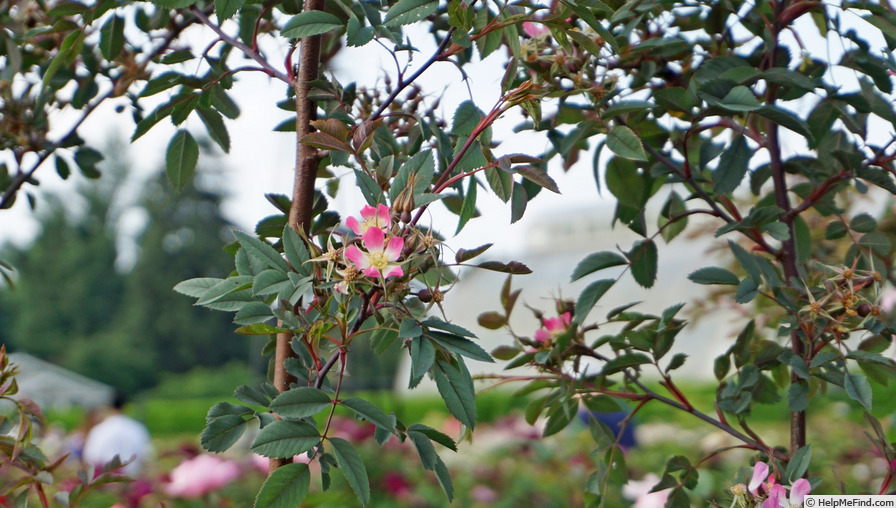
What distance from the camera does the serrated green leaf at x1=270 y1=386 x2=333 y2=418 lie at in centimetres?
53

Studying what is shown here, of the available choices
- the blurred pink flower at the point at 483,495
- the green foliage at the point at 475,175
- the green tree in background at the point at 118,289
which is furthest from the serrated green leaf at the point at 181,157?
the green tree in background at the point at 118,289

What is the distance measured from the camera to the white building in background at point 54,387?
1386cm

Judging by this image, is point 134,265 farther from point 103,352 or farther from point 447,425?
point 447,425

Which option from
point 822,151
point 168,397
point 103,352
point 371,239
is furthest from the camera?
point 103,352

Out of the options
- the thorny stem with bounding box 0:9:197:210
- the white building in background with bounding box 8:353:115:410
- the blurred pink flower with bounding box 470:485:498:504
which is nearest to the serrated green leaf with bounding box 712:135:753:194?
the thorny stem with bounding box 0:9:197:210

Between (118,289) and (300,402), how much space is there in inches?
1074

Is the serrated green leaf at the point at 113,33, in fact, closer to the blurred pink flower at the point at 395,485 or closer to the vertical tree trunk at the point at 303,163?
the vertical tree trunk at the point at 303,163

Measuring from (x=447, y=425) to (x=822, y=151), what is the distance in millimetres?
2449

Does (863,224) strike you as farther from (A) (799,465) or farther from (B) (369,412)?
(B) (369,412)

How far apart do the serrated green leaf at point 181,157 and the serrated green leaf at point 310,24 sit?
308 mm

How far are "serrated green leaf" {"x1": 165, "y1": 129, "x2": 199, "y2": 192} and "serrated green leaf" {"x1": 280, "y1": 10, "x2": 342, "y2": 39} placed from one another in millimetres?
308

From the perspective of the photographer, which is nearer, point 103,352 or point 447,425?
point 447,425

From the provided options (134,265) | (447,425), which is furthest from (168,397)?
(447,425)

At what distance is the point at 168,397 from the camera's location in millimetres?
21531
